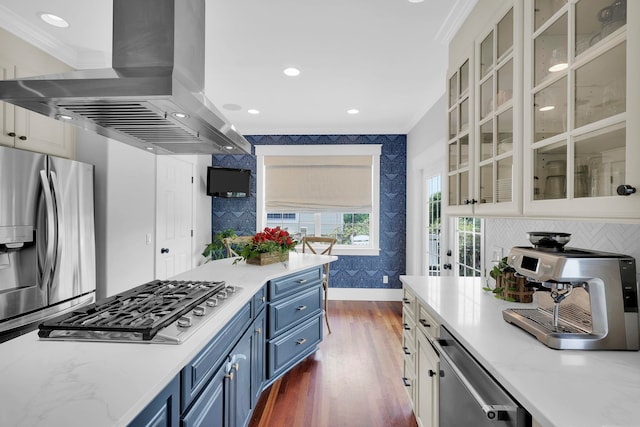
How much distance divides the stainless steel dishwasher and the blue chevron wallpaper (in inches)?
143

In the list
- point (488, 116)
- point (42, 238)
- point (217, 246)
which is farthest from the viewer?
point (217, 246)

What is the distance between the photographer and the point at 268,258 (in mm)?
2742

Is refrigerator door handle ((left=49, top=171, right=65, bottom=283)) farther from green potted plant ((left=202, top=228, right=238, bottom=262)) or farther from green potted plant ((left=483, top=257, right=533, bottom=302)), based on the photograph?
green potted plant ((left=483, top=257, right=533, bottom=302))

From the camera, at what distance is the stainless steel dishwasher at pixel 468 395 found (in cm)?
96

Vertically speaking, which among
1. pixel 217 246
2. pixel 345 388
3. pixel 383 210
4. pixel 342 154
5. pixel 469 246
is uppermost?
pixel 342 154

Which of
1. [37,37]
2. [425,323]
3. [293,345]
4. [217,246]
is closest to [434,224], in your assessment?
[293,345]

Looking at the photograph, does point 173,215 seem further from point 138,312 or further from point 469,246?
point 469,246

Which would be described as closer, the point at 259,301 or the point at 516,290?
the point at 516,290

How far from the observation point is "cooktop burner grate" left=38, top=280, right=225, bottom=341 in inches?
46.6

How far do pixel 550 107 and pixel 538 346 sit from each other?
861 millimetres

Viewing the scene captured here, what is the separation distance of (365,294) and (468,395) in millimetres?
4004

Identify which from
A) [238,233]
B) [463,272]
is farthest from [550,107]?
[238,233]

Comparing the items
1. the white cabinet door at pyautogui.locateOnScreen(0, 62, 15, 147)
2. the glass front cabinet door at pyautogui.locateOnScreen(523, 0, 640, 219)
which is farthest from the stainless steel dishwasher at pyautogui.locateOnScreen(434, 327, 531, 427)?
the white cabinet door at pyautogui.locateOnScreen(0, 62, 15, 147)

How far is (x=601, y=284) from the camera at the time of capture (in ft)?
3.66
